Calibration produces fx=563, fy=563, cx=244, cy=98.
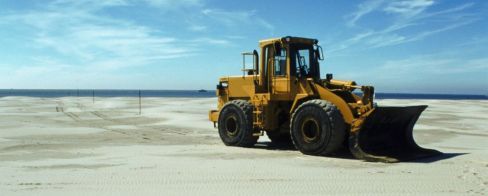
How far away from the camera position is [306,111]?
1177 cm

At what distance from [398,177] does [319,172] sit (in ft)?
4.26

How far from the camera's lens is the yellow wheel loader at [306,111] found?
1129cm

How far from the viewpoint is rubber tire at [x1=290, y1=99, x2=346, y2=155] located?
11227 mm

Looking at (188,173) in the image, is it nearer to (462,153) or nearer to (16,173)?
(16,173)

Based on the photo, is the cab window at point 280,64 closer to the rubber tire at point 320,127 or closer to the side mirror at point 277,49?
the side mirror at point 277,49

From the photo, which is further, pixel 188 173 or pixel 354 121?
pixel 354 121

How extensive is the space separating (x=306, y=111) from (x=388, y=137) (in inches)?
74.4

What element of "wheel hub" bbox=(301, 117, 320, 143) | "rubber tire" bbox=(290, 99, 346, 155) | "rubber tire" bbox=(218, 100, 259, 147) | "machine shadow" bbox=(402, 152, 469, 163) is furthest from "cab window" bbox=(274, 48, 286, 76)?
"machine shadow" bbox=(402, 152, 469, 163)

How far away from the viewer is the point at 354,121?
438 inches

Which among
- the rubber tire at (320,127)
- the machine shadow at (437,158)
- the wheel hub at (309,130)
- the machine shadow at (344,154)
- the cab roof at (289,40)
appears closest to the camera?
the machine shadow at (437,158)

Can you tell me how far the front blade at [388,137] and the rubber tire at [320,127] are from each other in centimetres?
34

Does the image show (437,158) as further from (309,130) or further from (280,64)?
(280,64)

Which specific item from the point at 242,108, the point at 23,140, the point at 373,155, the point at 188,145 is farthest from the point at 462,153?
the point at 23,140

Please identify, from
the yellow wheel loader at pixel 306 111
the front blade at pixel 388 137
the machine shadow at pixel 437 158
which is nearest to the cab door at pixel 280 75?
the yellow wheel loader at pixel 306 111
